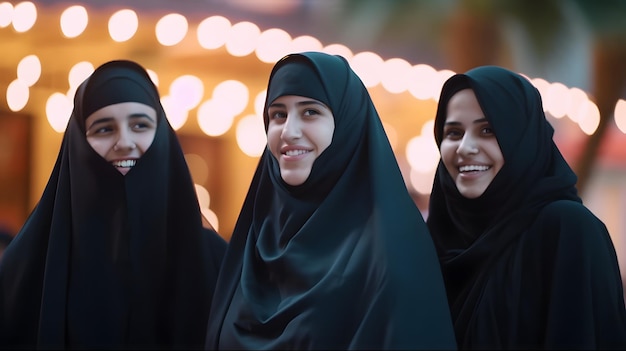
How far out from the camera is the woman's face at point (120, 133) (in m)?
2.63

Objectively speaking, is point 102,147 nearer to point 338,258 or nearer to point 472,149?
point 338,258

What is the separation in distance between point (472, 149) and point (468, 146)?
0.01 meters

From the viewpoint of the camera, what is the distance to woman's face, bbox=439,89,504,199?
252cm

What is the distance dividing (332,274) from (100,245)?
2.55 feet

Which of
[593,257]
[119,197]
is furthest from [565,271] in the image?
[119,197]

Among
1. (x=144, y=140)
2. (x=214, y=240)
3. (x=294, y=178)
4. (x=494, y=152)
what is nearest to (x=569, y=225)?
(x=494, y=152)

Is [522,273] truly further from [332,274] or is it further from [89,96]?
[89,96]

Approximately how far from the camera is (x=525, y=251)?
2.42 m

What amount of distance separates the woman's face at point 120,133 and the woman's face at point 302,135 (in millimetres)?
491

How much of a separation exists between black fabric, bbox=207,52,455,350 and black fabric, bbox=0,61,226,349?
20 centimetres

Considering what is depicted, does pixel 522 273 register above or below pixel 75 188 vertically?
below

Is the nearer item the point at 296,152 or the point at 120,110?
the point at 296,152

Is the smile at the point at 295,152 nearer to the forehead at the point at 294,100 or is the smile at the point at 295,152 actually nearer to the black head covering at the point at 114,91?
the forehead at the point at 294,100

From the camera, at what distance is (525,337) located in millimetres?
2371
